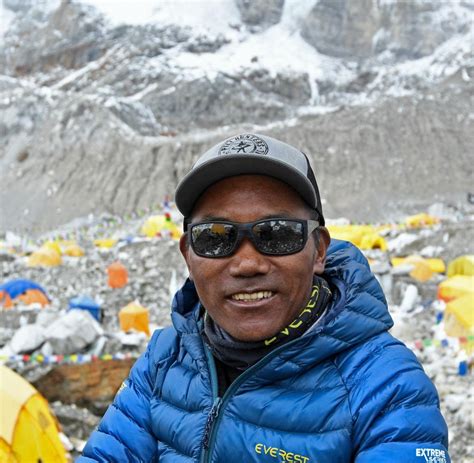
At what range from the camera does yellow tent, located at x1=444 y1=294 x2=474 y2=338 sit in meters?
8.53

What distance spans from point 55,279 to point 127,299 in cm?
443

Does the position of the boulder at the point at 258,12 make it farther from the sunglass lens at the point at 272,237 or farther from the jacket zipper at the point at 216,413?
the jacket zipper at the point at 216,413

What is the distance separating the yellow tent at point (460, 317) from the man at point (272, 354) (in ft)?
25.2

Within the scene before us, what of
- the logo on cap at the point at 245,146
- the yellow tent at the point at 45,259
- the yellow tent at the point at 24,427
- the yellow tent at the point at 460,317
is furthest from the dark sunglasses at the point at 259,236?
the yellow tent at the point at 45,259

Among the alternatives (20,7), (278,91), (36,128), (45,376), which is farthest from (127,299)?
(20,7)

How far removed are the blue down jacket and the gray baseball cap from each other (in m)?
0.38

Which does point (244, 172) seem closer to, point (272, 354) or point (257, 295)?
point (257, 295)

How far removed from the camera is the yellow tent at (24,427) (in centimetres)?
453

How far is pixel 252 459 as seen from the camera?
1.46m

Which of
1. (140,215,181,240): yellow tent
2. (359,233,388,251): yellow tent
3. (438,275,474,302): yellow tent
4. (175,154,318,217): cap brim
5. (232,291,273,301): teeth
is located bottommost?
(140,215,181,240): yellow tent

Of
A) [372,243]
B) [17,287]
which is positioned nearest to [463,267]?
[372,243]

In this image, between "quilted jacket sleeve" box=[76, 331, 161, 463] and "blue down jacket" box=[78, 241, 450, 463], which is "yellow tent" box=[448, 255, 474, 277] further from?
"quilted jacket sleeve" box=[76, 331, 161, 463]

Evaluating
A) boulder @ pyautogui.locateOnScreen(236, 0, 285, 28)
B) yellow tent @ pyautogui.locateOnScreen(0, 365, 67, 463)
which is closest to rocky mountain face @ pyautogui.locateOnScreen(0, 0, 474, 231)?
boulder @ pyautogui.locateOnScreen(236, 0, 285, 28)

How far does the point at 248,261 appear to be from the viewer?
5.11 feet
